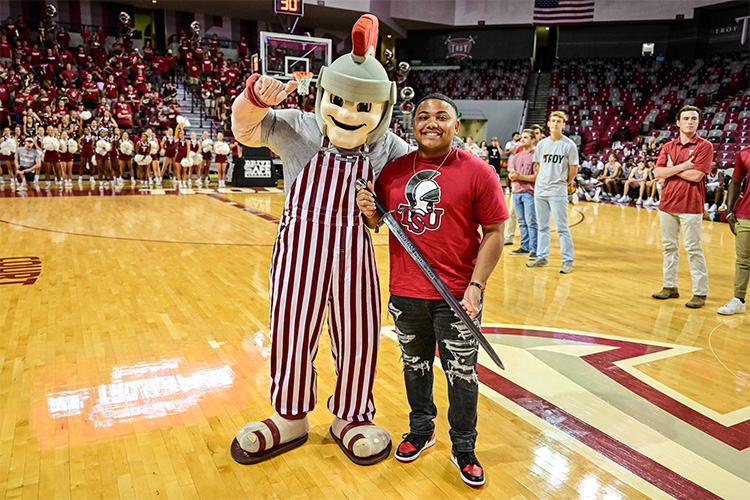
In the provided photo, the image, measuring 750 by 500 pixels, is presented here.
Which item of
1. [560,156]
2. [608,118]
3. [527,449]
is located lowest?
[527,449]

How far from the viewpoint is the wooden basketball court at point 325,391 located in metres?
2.27

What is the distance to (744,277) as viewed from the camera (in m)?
4.68

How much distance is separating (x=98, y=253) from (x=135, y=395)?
4013 millimetres

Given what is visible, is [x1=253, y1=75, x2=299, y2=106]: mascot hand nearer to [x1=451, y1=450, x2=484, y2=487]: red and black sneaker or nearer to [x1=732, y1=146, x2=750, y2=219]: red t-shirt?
[x1=451, y1=450, x2=484, y2=487]: red and black sneaker

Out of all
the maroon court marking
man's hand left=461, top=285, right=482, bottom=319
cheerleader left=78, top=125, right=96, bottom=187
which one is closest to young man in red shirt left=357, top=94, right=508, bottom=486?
man's hand left=461, top=285, right=482, bottom=319

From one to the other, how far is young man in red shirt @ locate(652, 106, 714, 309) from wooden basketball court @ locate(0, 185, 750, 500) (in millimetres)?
370

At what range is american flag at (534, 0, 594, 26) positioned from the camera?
21609 mm

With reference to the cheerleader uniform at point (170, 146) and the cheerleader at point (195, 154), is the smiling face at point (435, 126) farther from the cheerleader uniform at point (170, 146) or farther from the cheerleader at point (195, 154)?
the cheerleader uniform at point (170, 146)

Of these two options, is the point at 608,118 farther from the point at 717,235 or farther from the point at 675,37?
the point at 717,235

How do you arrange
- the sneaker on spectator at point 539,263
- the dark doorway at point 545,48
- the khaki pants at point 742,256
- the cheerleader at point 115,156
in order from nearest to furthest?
the khaki pants at point 742,256, the sneaker on spectator at point 539,263, the cheerleader at point 115,156, the dark doorway at point 545,48

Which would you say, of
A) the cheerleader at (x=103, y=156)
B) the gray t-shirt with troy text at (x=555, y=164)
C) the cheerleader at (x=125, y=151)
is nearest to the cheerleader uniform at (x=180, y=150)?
the cheerleader at (x=125, y=151)

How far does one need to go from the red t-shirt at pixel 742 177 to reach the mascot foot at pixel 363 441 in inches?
147

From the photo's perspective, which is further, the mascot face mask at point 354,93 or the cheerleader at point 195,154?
the cheerleader at point 195,154

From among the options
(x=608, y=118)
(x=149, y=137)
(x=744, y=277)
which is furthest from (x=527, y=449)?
(x=608, y=118)
